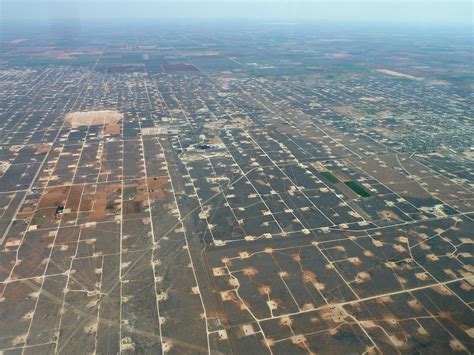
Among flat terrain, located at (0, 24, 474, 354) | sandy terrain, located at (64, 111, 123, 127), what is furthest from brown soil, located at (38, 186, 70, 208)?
sandy terrain, located at (64, 111, 123, 127)

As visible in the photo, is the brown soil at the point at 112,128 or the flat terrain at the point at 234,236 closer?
the flat terrain at the point at 234,236

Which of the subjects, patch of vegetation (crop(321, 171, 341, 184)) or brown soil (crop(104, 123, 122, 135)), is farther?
brown soil (crop(104, 123, 122, 135))

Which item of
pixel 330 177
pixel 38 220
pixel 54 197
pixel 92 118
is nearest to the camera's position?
pixel 38 220

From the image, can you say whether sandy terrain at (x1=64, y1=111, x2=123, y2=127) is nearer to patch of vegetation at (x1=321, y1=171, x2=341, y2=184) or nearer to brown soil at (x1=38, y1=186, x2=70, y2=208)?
brown soil at (x1=38, y1=186, x2=70, y2=208)

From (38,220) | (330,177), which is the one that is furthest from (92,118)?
(330,177)

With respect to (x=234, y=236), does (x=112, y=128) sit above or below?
below

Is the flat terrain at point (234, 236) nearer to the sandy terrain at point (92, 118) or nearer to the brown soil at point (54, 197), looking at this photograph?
the brown soil at point (54, 197)

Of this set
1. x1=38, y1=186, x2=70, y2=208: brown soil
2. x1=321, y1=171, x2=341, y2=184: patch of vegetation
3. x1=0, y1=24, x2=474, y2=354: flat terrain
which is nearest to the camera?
x1=0, y1=24, x2=474, y2=354: flat terrain

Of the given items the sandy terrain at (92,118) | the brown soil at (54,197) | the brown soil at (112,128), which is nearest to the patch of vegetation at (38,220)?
the brown soil at (54,197)

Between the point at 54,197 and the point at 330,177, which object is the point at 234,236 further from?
the point at 54,197
